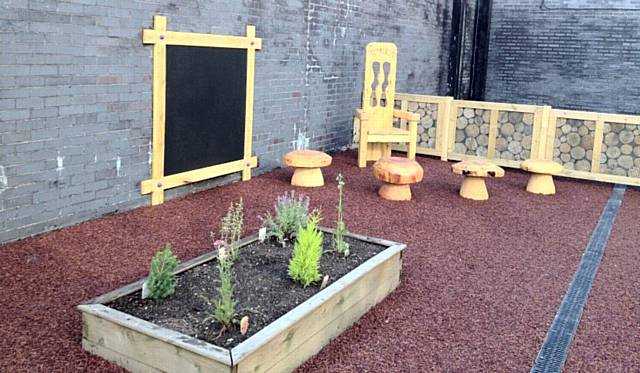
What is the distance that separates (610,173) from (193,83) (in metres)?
4.96

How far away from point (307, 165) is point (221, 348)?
13.5 feet

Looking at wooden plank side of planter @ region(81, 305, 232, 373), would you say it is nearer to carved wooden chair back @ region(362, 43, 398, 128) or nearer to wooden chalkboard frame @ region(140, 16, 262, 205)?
wooden chalkboard frame @ region(140, 16, 262, 205)

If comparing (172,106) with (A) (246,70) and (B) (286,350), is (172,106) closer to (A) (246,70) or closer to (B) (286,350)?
(A) (246,70)

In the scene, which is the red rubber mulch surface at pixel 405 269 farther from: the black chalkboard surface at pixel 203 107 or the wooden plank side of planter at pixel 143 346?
the black chalkboard surface at pixel 203 107

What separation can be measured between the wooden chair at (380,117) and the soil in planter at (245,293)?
3.93m

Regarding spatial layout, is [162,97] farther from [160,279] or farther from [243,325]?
[243,325]

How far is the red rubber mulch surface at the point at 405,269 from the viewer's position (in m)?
3.21

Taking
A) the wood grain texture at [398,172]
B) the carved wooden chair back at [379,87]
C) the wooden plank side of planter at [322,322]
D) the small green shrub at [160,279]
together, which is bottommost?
the wooden plank side of planter at [322,322]

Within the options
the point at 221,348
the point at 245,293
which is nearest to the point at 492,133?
the point at 245,293

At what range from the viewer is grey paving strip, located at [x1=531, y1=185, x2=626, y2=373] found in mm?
3270

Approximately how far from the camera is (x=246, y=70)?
6711mm

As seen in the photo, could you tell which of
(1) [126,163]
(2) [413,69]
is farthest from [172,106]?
(2) [413,69]

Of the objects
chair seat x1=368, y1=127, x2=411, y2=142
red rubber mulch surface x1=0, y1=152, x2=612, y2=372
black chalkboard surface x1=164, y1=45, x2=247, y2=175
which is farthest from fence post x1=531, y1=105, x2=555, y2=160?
black chalkboard surface x1=164, y1=45, x2=247, y2=175

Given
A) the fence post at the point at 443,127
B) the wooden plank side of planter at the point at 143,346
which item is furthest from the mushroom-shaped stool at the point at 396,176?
the wooden plank side of planter at the point at 143,346
